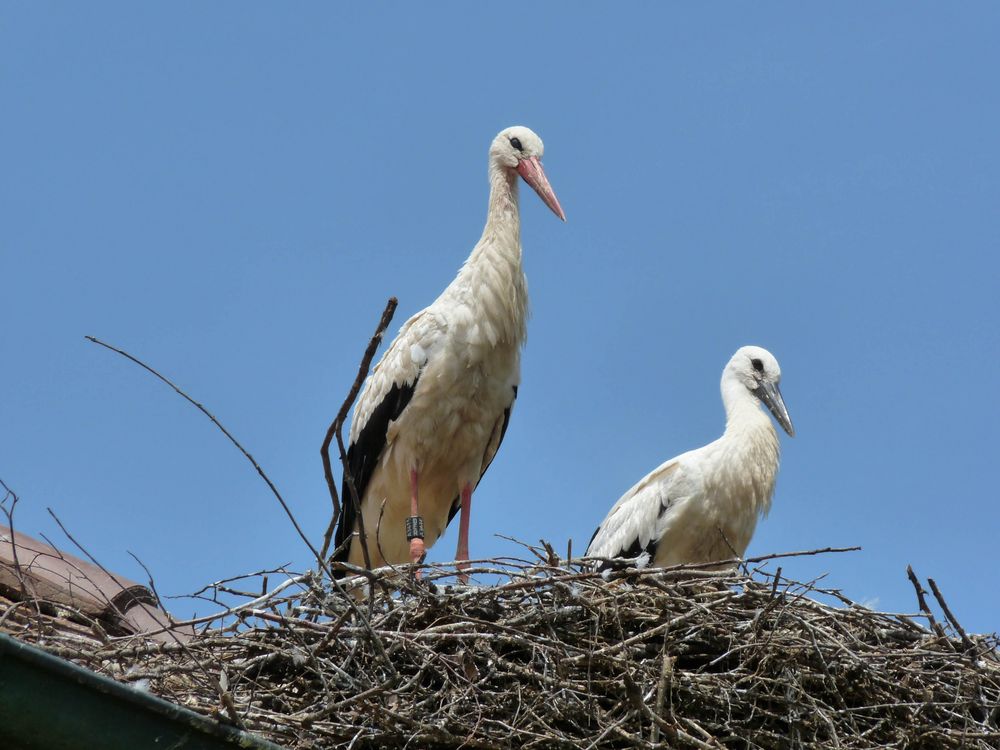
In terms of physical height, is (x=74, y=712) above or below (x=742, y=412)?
below

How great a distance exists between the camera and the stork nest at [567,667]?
3.42m

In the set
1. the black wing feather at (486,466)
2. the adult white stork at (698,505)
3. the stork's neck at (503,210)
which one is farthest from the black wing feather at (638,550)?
the stork's neck at (503,210)

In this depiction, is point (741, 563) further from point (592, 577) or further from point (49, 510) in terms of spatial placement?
point (49, 510)

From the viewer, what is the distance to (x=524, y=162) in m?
6.39

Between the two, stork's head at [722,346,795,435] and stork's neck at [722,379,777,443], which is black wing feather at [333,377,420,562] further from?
stork's head at [722,346,795,435]

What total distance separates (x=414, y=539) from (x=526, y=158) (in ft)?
5.96

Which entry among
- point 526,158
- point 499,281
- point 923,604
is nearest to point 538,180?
point 526,158

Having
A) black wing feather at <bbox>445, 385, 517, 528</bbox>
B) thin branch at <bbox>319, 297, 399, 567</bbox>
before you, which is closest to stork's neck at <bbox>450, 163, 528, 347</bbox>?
black wing feather at <bbox>445, 385, 517, 528</bbox>

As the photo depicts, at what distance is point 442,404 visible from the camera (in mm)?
5785

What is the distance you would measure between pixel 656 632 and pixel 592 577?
257mm

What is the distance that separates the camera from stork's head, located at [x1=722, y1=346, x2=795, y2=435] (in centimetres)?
694

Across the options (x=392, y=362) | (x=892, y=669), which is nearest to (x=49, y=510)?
(x=892, y=669)

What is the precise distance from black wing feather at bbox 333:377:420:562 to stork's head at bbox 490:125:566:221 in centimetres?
110

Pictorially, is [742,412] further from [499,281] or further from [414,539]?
[414,539]
